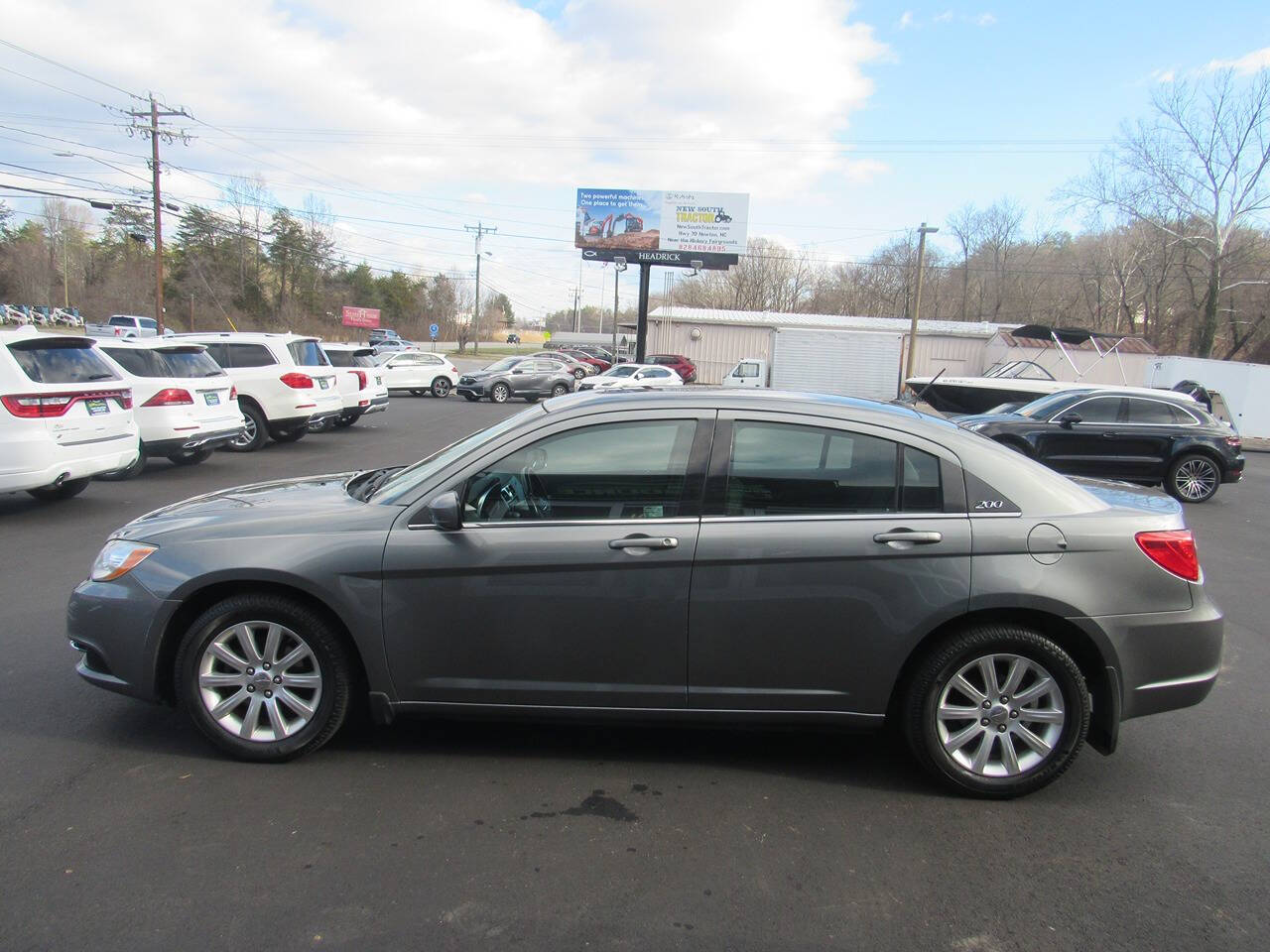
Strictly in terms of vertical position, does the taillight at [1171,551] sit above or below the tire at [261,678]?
above

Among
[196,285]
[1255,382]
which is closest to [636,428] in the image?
[1255,382]

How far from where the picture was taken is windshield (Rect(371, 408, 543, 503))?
11.8ft

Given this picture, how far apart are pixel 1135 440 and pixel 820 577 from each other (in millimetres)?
11128

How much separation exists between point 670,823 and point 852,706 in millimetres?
877

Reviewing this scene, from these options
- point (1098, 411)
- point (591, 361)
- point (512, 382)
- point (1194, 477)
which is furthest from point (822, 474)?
point (591, 361)

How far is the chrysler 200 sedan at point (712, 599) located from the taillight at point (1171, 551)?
11mm

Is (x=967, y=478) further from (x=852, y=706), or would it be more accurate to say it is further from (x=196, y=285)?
(x=196, y=285)

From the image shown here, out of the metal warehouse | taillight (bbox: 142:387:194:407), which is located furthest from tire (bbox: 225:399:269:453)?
the metal warehouse

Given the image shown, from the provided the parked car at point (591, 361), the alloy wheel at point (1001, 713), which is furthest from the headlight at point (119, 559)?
the parked car at point (591, 361)

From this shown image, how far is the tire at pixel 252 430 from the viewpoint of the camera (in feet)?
45.8

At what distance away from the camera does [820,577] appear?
3.28 metres

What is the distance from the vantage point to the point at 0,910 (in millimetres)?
2523

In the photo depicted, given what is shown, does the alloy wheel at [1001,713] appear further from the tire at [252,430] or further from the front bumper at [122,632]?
the tire at [252,430]

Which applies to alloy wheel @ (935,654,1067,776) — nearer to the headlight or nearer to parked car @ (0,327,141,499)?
Answer: the headlight
